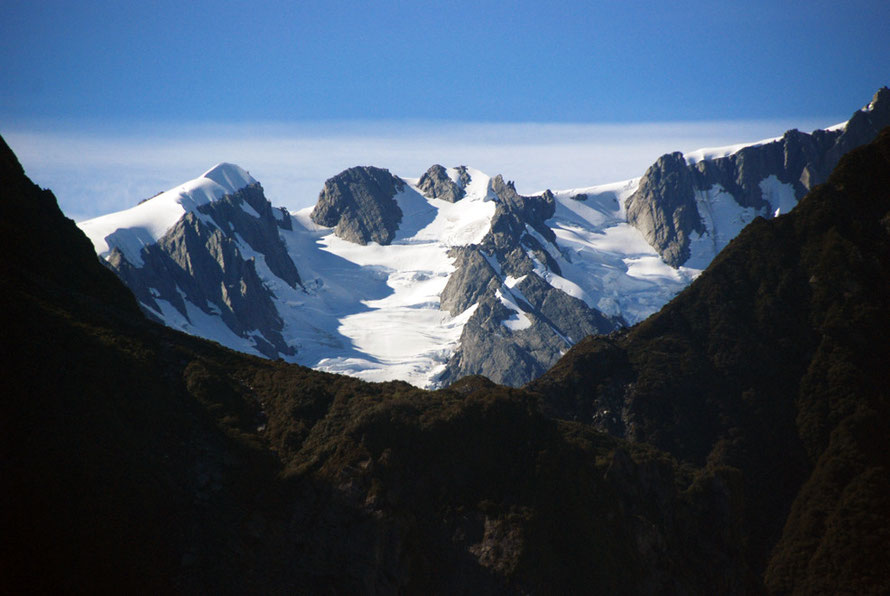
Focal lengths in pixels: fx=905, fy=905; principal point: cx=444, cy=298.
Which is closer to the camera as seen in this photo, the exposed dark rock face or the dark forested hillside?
the dark forested hillside

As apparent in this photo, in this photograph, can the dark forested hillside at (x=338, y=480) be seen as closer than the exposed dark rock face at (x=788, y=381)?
Yes

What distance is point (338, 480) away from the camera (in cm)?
5244

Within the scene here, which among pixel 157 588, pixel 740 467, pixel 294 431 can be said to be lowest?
pixel 740 467

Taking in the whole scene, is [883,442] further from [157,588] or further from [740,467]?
[157,588]

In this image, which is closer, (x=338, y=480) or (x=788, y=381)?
(x=338, y=480)

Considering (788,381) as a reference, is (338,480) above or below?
above

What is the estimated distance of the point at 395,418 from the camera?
56.1m

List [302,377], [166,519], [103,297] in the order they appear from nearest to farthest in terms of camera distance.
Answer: [166,519], [302,377], [103,297]

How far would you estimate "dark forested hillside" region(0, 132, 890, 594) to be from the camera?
47375 mm

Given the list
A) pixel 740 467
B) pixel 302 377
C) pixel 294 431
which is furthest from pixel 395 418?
pixel 740 467

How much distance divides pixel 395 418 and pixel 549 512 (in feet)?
35.9

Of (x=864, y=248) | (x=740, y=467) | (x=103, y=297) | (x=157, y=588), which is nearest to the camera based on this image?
(x=157, y=588)

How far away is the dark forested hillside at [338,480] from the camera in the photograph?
155 ft

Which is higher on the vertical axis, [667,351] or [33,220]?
[33,220]
